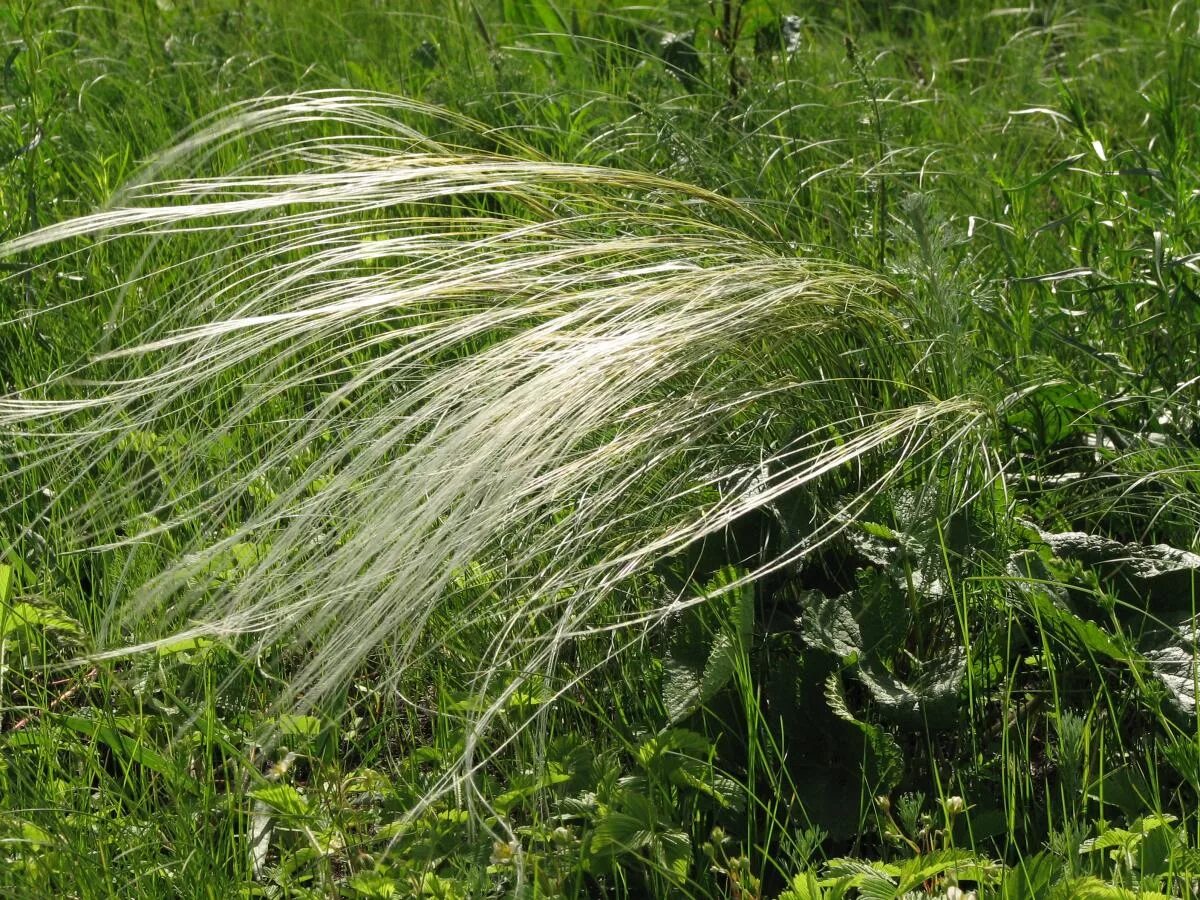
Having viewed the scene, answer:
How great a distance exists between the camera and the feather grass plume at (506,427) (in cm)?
146

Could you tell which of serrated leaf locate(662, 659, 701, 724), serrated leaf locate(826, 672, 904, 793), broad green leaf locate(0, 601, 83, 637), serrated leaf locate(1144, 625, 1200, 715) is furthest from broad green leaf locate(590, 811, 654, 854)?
broad green leaf locate(0, 601, 83, 637)

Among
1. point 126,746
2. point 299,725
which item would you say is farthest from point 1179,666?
point 126,746

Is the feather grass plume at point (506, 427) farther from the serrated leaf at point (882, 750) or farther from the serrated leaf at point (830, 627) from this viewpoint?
the serrated leaf at point (882, 750)

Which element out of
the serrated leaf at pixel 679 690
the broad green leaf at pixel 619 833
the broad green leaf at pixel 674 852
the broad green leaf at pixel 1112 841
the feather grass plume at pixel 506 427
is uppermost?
the feather grass plume at pixel 506 427

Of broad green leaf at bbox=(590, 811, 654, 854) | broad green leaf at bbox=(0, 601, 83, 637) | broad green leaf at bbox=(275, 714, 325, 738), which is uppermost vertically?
broad green leaf at bbox=(0, 601, 83, 637)

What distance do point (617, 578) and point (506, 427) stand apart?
19 centimetres

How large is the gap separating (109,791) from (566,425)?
2.18 feet

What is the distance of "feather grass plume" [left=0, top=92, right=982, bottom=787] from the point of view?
4.80 ft

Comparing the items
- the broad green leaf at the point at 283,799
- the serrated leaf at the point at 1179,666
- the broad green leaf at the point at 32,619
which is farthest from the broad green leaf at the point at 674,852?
the broad green leaf at the point at 32,619

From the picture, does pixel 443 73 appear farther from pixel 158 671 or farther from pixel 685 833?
pixel 685 833

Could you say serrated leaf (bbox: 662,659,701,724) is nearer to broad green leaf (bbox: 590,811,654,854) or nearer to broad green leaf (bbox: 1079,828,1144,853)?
broad green leaf (bbox: 590,811,654,854)

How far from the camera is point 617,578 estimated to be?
1.41m

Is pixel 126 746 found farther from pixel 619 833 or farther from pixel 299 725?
pixel 619 833

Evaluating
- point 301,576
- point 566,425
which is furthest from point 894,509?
point 301,576
